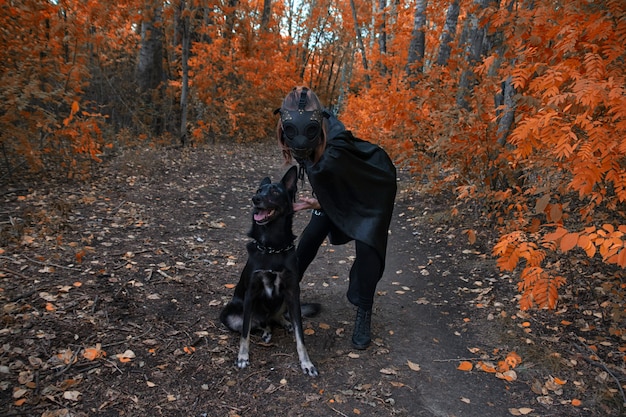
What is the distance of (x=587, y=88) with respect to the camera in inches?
94.2

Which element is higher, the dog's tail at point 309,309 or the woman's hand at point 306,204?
the woman's hand at point 306,204

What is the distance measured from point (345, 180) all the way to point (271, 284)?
1.00m

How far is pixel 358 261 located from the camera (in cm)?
335

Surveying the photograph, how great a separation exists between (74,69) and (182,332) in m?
4.84

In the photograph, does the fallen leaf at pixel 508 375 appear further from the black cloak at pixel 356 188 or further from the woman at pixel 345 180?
the black cloak at pixel 356 188

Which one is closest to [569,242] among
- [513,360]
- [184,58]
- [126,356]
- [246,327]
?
[513,360]

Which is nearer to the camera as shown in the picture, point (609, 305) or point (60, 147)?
point (609, 305)

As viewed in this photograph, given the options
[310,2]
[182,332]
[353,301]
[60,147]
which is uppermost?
[310,2]

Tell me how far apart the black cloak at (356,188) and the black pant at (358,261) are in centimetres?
10

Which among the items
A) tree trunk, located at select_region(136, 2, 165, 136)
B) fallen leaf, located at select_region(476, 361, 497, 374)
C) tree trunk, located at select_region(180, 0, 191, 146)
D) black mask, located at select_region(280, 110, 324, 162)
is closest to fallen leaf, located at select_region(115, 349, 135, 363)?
black mask, located at select_region(280, 110, 324, 162)

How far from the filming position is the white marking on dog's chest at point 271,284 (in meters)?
3.17

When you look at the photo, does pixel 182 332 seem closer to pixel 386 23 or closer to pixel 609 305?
pixel 609 305

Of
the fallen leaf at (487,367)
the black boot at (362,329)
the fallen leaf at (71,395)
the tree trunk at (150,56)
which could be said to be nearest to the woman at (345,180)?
the black boot at (362,329)

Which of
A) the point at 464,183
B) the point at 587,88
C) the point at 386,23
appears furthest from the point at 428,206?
the point at 386,23
